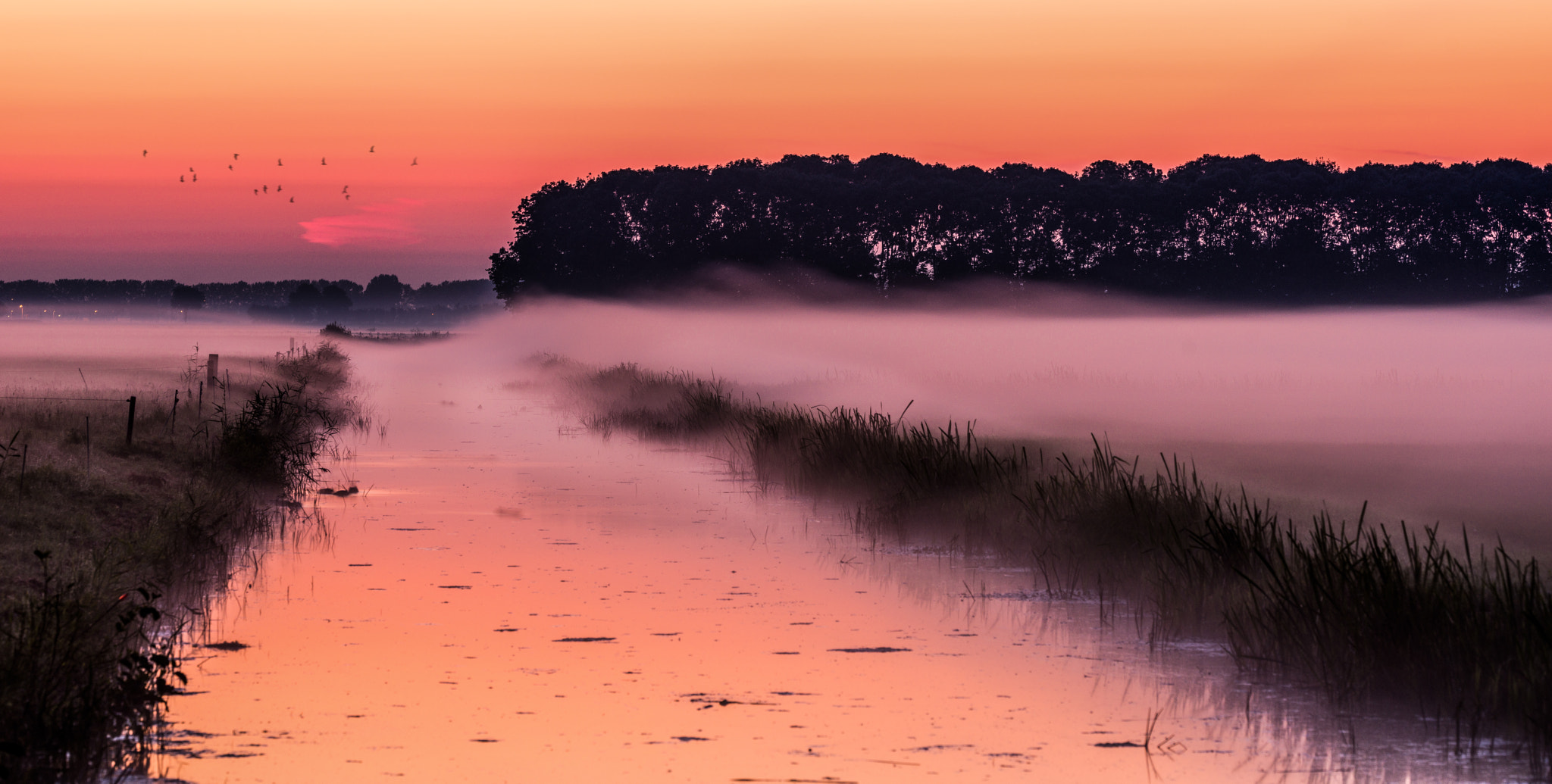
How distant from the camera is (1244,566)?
1120cm

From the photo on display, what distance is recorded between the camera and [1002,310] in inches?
3469

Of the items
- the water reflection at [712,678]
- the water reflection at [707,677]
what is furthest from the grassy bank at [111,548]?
the water reflection at [712,678]

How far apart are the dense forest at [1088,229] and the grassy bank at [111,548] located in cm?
6407

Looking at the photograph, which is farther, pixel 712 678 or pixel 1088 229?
pixel 1088 229

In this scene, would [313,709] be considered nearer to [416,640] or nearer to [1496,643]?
[416,640]

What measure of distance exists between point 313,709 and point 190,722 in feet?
2.08

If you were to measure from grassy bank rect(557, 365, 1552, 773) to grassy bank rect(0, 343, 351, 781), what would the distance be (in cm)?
607

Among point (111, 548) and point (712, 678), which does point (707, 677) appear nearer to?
point (712, 678)

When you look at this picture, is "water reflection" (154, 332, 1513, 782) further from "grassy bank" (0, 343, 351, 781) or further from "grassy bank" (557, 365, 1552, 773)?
"grassy bank" (0, 343, 351, 781)

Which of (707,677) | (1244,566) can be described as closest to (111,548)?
(707,677)

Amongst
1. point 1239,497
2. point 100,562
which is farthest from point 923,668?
point 1239,497

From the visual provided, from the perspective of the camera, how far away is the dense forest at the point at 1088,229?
86.6 metres

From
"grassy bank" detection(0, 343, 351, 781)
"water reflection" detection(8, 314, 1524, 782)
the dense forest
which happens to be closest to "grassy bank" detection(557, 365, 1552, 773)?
"water reflection" detection(8, 314, 1524, 782)

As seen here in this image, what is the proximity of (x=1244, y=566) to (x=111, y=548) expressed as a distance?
8.82m
